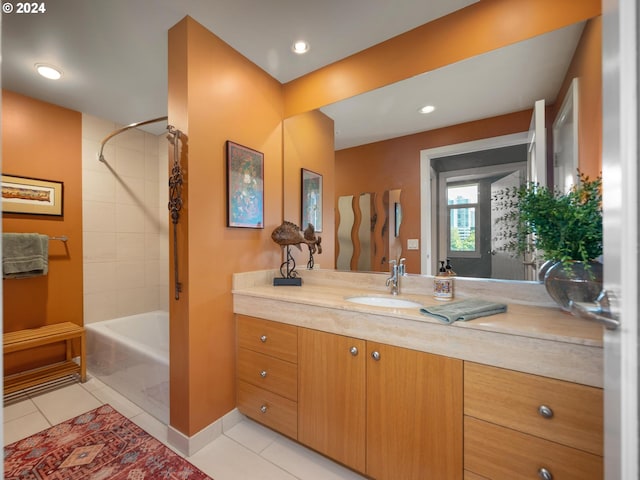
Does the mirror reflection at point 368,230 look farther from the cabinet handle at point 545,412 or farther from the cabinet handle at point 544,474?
the cabinet handle at point 544,474

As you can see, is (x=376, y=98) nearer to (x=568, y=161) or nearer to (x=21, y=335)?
(x=568, y=161)

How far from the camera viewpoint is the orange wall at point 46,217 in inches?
97.7

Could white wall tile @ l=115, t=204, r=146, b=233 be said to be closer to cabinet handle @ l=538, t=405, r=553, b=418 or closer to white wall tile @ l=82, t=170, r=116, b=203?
white wall tile @ l=82, t=170, r=116, b=203

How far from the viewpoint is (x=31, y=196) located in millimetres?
2570

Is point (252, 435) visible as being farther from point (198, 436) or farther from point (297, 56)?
point (297, 56)

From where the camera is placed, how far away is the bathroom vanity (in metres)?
1.09

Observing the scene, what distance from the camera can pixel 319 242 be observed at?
7.82 feet

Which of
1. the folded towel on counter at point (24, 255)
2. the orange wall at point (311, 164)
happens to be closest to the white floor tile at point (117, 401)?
the folded towel on counter at point (24, 255)

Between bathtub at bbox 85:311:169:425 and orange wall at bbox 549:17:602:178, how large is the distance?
2570 millimetres

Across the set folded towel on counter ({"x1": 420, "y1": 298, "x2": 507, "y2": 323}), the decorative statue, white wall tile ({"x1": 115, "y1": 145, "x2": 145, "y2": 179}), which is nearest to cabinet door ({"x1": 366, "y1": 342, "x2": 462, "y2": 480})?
folded towel on counter ({"x1": 420, "y1": 298, "x2": 507, "y2": 323})

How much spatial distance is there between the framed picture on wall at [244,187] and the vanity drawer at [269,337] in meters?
0.67

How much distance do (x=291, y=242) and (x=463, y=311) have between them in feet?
4.19

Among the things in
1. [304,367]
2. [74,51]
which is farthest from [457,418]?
[74,51]

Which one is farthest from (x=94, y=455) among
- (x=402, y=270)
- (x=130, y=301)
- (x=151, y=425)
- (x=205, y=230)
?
(x=402, y=270)
